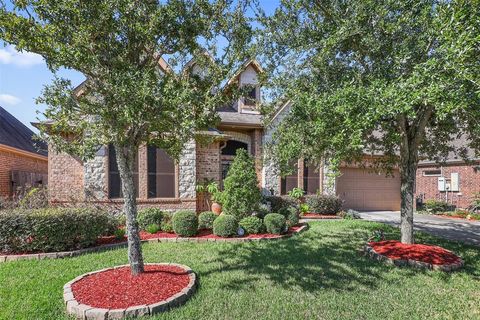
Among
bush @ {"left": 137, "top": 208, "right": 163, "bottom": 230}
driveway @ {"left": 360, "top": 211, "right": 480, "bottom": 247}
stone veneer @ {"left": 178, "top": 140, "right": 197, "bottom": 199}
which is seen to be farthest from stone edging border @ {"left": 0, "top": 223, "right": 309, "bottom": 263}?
driveway @ {"left": 360, "top": 211, "right": 480, "bottom": 247}

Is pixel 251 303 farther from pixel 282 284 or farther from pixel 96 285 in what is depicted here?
pixel 96 285

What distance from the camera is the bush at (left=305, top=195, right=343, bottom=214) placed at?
13484 millimetres

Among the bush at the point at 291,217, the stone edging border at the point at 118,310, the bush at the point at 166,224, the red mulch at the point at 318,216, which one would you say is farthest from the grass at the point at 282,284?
the red mulch at the point at 318,216

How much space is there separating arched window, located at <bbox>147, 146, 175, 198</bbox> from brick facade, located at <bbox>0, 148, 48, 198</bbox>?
5477 millimetres

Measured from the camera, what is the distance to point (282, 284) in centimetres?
525

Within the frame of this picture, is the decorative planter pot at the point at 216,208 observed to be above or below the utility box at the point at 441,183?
below

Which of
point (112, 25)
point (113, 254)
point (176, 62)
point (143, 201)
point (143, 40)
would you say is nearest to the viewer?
point (112, 25)

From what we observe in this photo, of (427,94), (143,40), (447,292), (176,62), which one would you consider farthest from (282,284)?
(143,40)

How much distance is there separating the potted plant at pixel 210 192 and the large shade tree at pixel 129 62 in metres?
6.37

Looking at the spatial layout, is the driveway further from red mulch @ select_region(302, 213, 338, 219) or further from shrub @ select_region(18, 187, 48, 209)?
shrub @ select_region(18, 187, 48, 209)

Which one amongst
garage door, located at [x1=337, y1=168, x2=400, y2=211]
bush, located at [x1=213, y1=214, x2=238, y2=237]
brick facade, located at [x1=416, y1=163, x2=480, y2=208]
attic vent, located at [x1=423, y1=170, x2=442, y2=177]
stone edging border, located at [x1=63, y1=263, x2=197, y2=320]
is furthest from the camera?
attic vent, located at [x1=423, y1=170, x2=442, y2=177]

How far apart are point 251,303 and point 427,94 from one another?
416 cm

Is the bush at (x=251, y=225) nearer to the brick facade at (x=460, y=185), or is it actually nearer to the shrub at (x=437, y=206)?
the brick facade at (x=460, y=185)

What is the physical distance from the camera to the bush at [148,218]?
9438 millimetres
